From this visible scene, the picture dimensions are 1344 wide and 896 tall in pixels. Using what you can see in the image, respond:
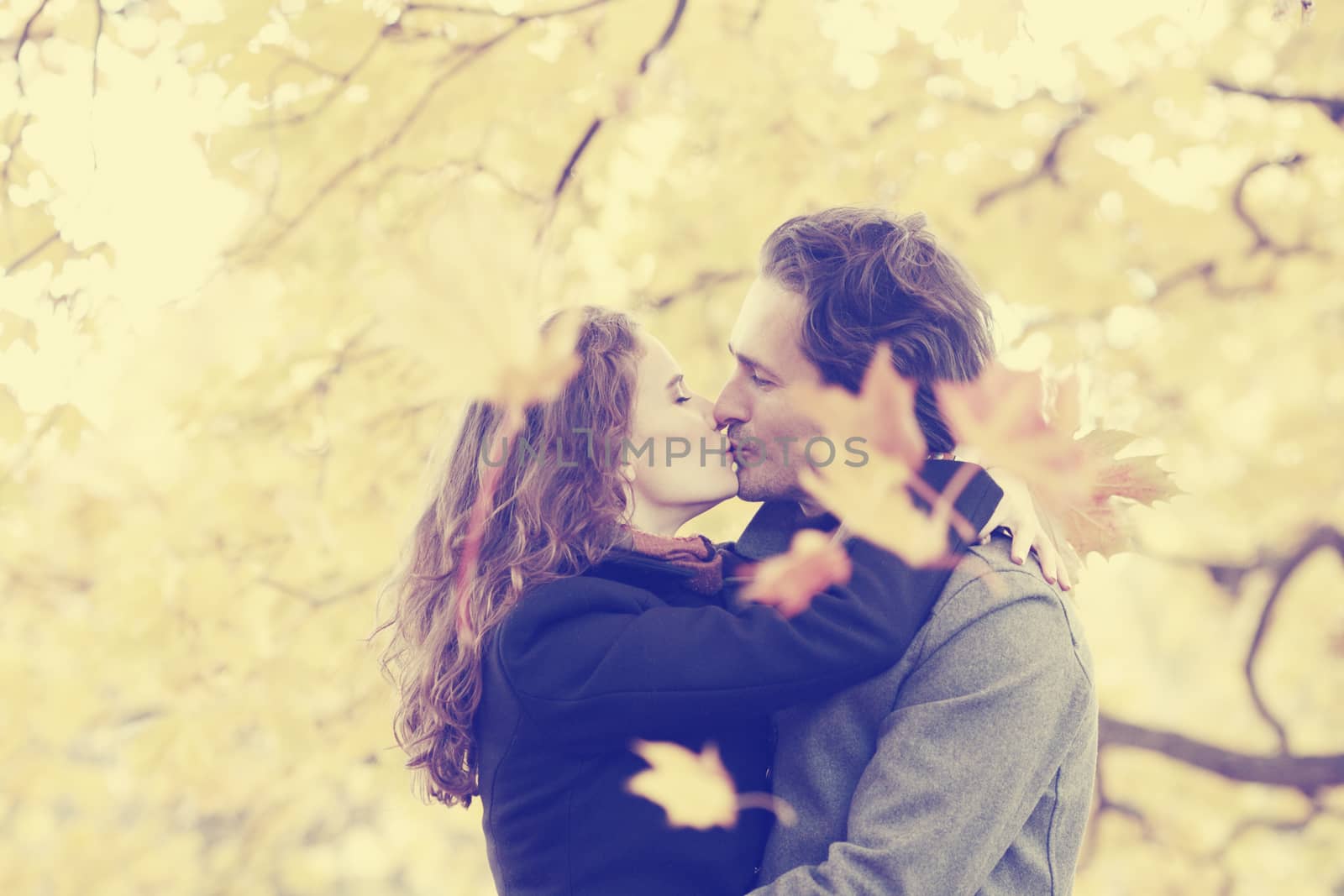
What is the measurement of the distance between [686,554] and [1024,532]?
529 mm

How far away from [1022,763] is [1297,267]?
75.5 inches

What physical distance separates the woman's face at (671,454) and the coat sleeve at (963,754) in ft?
1.62

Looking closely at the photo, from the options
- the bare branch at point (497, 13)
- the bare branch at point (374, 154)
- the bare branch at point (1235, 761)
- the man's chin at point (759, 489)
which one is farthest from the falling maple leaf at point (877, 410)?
the bare branch at point (1235, 761)

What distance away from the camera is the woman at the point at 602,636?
1.64m

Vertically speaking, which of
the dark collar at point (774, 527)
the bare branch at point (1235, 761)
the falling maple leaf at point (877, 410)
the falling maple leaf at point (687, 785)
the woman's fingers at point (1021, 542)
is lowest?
the bare branch at point (1235, 761)

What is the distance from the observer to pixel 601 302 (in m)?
3.04

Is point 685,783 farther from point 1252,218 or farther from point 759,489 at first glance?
point 1252,218

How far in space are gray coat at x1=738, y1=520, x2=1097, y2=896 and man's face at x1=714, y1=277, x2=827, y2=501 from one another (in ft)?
1.29

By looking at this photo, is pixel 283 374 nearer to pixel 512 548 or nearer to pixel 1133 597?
pixel 512 548

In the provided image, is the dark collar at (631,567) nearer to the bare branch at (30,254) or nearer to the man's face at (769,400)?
the man's face at (769,400)

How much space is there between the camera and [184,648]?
127 inches

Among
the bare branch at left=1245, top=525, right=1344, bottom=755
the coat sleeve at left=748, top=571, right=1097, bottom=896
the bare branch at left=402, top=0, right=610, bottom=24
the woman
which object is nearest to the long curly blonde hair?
the woman

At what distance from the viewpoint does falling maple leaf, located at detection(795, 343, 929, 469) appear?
194 cm

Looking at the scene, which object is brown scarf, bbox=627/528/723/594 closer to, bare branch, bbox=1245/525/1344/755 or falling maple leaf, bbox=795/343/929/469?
falling maple leaf, bbox=795/343/929/469
